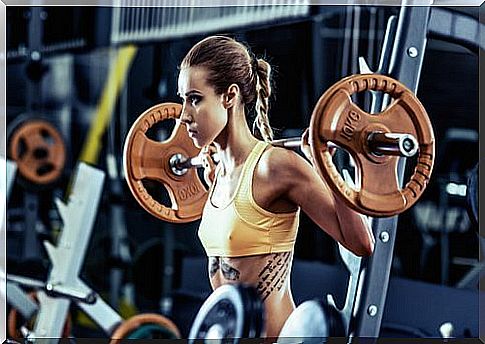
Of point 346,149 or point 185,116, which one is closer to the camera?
point 346,149

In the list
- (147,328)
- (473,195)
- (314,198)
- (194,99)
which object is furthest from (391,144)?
(147,328)

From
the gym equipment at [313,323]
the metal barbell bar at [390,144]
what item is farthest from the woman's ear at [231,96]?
the gym equipment at [313,323]

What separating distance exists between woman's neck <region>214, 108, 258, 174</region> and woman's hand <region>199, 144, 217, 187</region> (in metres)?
0.03

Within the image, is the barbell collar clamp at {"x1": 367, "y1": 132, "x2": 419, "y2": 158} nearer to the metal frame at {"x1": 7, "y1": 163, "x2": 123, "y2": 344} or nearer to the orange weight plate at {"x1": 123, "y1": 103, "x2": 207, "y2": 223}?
the orange weight plate at {"x1": 123, "y1": 103, "x2": 207, "y2": 223}

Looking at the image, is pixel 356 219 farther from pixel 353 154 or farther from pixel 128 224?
pixel 128 224

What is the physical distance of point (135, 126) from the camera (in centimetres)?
318

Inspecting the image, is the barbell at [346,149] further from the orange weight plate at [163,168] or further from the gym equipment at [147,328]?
the gym equipment at [147,328]

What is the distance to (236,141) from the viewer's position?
315cm

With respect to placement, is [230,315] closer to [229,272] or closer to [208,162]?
[229,272]

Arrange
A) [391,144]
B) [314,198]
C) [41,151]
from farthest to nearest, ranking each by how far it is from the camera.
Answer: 1. [41,151]
2. [314,198]
3. [391,144]

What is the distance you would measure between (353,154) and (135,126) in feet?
2.44

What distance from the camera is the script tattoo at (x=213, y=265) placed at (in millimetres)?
3170

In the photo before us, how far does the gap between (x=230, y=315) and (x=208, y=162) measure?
522mm

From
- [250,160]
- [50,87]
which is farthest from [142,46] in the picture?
[250,160]
